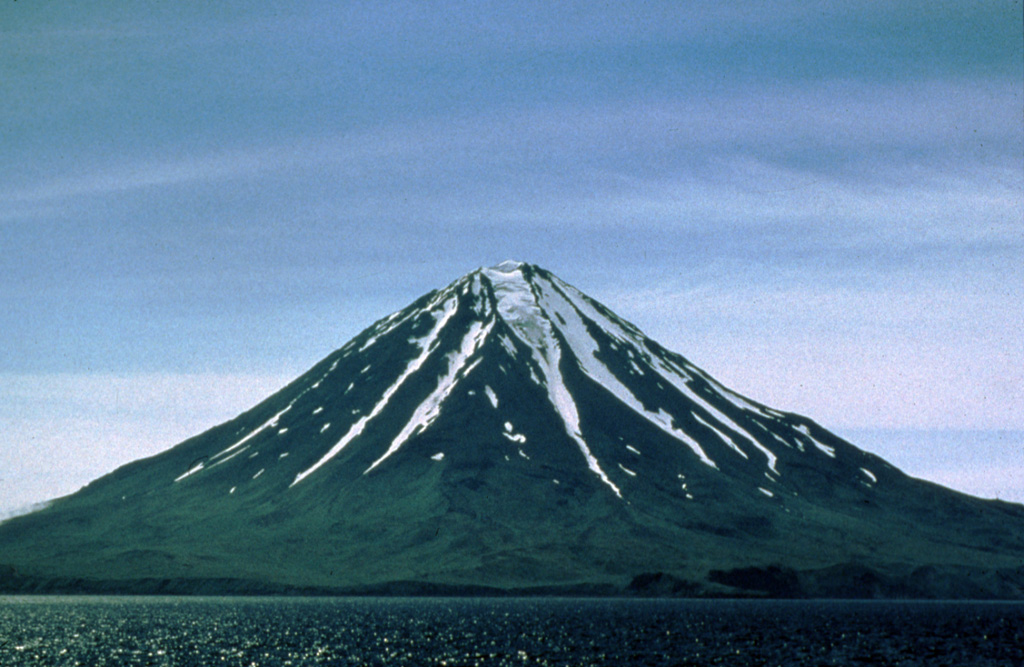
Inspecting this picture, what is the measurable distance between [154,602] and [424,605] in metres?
47.9

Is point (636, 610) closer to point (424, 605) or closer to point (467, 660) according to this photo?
point (424, 605)

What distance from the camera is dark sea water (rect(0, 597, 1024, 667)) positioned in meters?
83.4

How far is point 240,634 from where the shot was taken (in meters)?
108

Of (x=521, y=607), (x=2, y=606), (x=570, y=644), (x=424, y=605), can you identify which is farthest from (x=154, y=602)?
(x=570, y=644)

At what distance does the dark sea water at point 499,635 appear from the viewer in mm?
83438

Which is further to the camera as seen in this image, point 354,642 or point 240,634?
point 240,634

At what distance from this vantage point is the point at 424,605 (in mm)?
173500

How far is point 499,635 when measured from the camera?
107812 millimetres

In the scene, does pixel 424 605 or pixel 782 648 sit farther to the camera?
pixel 424 605

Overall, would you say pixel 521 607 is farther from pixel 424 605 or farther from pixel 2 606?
pixel 2 606

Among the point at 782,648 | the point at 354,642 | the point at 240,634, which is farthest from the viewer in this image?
the point at 240,634

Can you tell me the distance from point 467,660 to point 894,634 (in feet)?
174

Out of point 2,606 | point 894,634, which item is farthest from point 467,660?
point 2,606

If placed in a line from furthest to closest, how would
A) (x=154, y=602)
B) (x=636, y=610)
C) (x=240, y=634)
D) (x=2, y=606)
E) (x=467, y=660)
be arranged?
(x=154, y=602) < (x=2, y=606) < (x=636, y=610) < (x=240, y=634) < (x=467, y=660)
